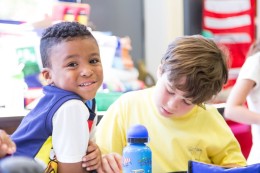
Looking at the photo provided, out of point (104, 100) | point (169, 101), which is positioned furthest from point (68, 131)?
point (104, 100)

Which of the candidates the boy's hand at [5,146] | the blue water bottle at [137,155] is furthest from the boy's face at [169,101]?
the boy's hand at [5,146]

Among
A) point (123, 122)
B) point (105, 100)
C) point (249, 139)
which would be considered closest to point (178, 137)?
point (123, 122)

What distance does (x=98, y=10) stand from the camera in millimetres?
2359

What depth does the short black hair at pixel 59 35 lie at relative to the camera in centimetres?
106

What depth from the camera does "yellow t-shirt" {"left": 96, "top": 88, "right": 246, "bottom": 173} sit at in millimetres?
1276

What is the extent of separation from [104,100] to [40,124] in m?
1.02

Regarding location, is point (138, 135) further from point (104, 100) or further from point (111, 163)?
point (104, 100)

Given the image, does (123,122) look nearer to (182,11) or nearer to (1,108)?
(1,108)

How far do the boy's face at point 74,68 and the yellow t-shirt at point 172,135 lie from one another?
283 millimetres

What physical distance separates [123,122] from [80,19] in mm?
933

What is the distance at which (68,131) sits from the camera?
0.99 metres

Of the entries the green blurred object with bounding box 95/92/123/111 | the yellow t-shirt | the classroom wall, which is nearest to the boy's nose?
the yellow t-shirt

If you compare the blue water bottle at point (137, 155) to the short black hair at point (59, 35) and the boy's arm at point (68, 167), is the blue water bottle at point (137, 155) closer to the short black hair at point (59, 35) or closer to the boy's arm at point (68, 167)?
the boy's arm at point (68, 167)

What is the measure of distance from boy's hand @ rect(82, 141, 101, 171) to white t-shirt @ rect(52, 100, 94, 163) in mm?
27
